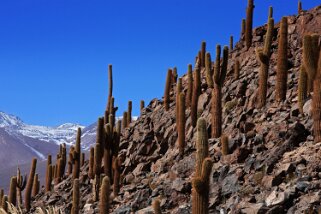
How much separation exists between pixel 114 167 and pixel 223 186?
865 centimetres

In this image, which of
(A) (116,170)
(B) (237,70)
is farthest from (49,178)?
(B) (237,70)

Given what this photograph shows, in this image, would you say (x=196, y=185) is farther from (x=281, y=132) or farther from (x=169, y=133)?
(x=169, y=133)

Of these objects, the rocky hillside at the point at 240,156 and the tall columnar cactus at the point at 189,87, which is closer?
the rocky hillside at the point at 240,156

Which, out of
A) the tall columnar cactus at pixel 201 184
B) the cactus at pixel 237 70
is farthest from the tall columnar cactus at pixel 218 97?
the tall columnar cactus at pixel 201 184

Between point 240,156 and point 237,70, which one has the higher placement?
point 237,70

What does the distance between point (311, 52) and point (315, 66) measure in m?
0.55

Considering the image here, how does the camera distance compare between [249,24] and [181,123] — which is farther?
[249,24]

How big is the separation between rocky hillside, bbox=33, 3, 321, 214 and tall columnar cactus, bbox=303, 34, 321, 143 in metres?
0.62

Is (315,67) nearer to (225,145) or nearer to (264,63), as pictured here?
(264,63)

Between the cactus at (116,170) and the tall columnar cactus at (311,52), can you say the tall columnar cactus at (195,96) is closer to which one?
the cactus at (116,170)

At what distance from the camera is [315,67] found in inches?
647

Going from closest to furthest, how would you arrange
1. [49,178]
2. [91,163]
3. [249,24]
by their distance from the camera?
[91,163] < [249,24] < [49,178]

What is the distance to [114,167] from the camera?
83.4ft

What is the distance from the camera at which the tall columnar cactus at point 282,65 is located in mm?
20312
